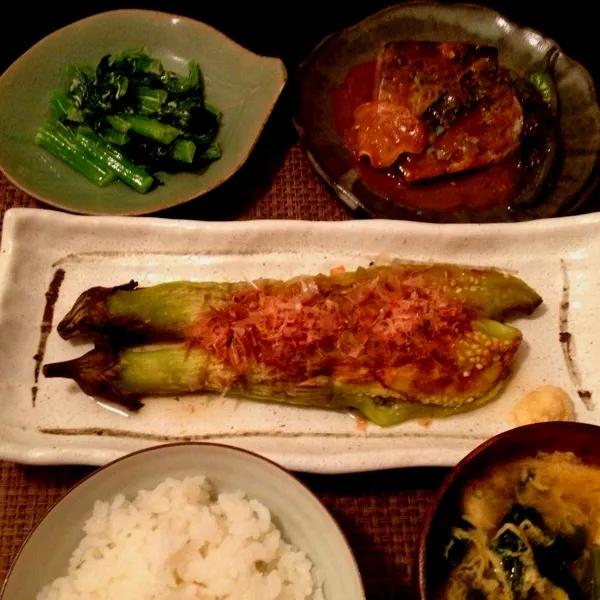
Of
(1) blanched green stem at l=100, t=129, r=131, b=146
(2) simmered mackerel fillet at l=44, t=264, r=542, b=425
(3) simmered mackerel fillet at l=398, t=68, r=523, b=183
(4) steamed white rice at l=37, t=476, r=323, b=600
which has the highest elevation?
(3) simmered mackerel fillet at l=398, t=68, r=523, b=183

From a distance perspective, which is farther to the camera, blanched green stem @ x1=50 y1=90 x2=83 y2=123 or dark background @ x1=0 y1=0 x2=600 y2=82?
dark background @ x1=0 y1=0 x2=600 y2=82

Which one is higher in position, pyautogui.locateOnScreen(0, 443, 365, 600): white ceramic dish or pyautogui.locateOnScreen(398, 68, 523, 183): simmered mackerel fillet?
pyautogui.locateOnScreen(398, 68, 523, 183): simmered mackerel fillet

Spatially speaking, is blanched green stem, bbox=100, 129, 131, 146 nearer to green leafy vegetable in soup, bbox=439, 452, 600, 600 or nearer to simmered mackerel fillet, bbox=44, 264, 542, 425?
simmered mackerel fillet, bbox=44, 264, 542, 425

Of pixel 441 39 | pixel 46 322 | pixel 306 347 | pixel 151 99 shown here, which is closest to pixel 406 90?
pixel 441 39

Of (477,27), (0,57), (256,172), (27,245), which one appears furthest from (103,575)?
(477,27)

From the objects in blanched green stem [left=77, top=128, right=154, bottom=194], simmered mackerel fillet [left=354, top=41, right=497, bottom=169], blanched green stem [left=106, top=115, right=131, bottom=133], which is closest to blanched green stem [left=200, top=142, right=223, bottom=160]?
blanched green stem [left=77, top=128, right=154, bottom=194]

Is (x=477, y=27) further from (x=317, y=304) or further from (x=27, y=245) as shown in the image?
(x=27, y=245)

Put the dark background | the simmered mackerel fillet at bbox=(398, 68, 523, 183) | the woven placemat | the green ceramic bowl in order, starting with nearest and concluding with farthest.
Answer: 1. the woven placemat
2. the green ceramic bowl
3. the simmered mackerel fillet at bbox=(398, 68, 523, 183)
4. the dark background

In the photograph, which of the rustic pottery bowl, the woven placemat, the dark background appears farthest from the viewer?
the dark background
